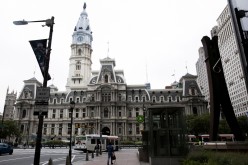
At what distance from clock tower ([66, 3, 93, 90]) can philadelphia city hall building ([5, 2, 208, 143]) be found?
41.7ft

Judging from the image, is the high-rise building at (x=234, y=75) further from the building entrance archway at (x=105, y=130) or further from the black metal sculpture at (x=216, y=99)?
the black metal sculpture at (x=216, y=99)

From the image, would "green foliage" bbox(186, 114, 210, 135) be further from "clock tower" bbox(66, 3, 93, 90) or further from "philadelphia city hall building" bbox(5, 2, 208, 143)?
"clock tower" bbox(66, 3, 93, 90)

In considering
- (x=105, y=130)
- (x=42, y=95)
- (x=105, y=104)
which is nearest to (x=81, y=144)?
(x=42, y=95)

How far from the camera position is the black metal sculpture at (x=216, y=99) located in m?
15.8

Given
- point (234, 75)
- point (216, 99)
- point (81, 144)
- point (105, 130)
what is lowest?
point (81, 144)

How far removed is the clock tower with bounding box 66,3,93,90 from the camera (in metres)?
100

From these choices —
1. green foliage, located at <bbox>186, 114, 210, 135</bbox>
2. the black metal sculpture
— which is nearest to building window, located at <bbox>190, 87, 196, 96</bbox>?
green foliage, located at <bbox>186, 114, 210, 135</bbox>

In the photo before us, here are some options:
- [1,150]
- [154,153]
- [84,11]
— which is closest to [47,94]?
[154,153]

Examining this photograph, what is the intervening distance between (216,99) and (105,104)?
62.9 metres

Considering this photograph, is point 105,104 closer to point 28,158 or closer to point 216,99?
point 28,158

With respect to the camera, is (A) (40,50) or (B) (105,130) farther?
(B) (105,130)

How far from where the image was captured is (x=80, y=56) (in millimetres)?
104188

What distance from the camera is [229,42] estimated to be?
94.4 metres

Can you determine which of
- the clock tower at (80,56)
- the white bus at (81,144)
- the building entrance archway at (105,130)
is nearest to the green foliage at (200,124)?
the building entrance archway at (105,130)
